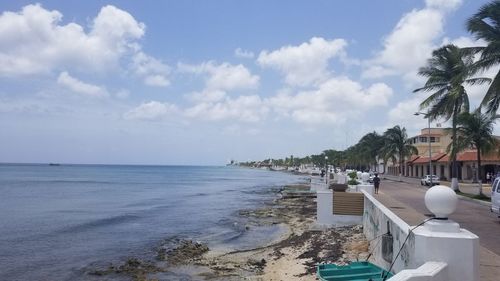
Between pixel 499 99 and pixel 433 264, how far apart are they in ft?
71.4

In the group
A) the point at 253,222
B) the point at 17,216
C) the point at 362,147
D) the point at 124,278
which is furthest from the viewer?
the point at 362,147

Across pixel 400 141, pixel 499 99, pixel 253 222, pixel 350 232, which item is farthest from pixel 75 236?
pixel 400 141

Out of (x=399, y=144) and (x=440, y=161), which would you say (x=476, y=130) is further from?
(x=399, y=144)

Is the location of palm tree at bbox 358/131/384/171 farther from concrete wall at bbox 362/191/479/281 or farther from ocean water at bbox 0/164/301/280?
concrete wall at bbox 362/191/479/281

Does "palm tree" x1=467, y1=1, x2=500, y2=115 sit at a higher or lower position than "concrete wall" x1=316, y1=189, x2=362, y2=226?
higher

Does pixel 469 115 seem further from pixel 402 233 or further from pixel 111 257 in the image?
pixel 402 233

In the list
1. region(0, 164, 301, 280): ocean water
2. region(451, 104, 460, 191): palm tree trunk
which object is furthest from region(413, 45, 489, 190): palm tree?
region(0, 164, 301, 280): ocean water

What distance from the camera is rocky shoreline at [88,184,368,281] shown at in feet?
54.9

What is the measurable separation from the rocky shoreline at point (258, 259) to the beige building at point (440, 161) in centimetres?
2846

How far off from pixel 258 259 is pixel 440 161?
55371 millimetres

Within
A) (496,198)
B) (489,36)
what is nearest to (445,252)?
(496,198)

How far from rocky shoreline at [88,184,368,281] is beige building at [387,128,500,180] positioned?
28459mm

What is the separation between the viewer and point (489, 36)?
25.9 metres

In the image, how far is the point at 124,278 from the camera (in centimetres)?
1817
